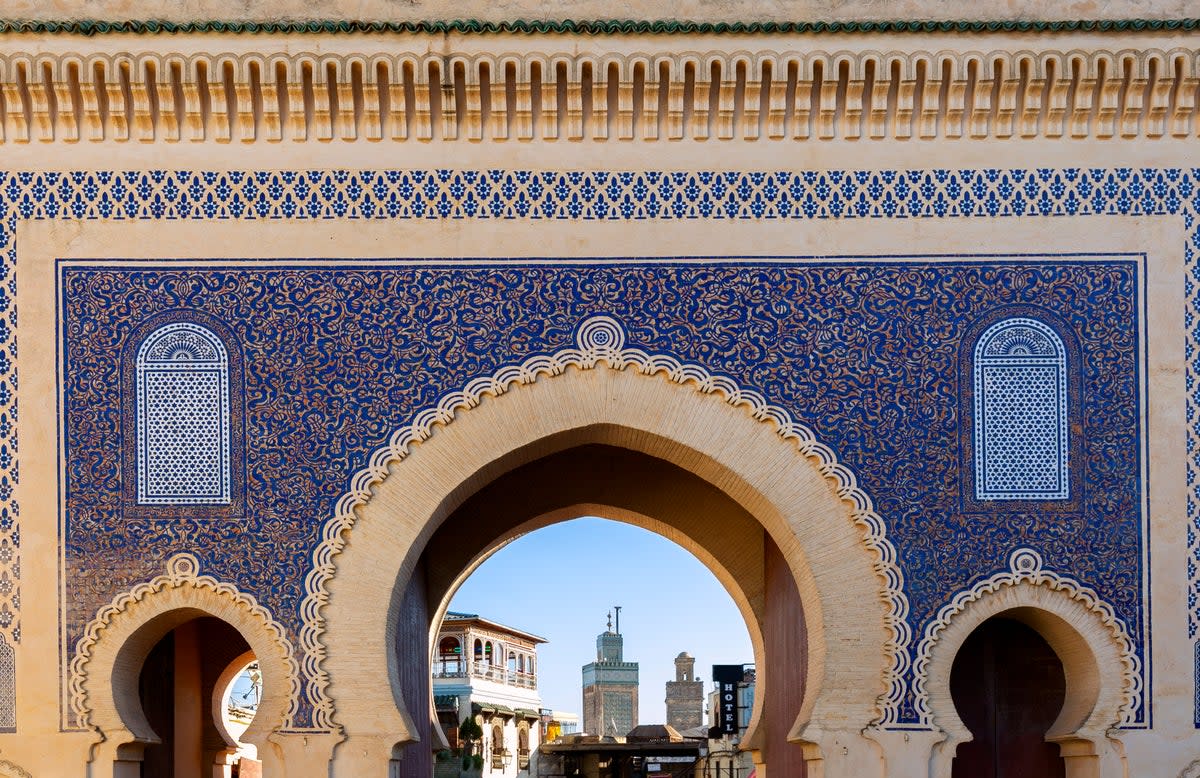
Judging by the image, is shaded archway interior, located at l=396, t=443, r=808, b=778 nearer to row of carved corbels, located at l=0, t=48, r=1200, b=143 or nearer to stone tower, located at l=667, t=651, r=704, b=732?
row of carved corbels, located at l=0, t=48, r=1200, b=143

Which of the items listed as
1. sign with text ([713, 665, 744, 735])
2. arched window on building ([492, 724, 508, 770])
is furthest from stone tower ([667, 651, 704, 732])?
sign with text ([713, 665, 744, 735])

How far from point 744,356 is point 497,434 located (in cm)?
97

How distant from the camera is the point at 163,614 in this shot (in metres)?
5.50

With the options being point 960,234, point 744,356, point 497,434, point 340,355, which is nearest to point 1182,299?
point 960,234

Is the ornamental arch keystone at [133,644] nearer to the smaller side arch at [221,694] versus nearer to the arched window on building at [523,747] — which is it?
the smaller side arch at [221,694]

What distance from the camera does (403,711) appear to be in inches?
215

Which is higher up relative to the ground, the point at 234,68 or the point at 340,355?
the point at 234,68

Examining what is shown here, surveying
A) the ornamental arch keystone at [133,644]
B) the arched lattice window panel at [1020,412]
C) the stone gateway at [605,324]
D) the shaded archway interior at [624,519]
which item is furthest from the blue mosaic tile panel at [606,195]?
the shaded archway interior at [624,519]

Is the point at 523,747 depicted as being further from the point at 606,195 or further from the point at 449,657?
the point at 606,195

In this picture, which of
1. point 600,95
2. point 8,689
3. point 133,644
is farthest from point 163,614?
point 600,95

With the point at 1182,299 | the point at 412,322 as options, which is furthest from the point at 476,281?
the point at 1182,299

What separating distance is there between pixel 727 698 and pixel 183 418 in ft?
31.6

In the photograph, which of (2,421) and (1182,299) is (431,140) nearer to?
(2,421)

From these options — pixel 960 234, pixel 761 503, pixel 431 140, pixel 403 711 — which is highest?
pixel 431 140
